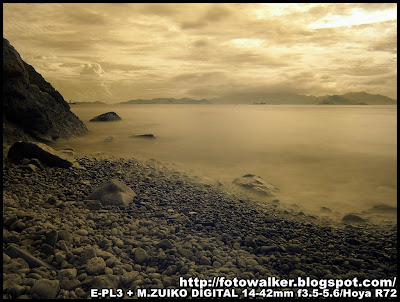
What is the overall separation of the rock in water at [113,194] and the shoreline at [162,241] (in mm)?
269

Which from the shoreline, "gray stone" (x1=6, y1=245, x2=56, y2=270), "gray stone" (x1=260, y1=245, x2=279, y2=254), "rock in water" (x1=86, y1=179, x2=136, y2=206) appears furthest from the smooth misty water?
"gray stone" (x1=6, y1=245, x2=56, y2=270)

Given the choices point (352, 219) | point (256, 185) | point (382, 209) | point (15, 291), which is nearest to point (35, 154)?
point (15, 291)

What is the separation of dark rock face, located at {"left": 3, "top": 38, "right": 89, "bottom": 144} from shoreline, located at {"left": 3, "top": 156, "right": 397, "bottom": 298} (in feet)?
19.5

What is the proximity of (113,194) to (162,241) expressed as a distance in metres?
2.99

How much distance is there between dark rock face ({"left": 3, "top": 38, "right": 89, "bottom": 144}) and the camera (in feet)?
49.3

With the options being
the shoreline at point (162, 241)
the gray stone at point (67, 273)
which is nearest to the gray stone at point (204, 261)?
the shoreline at point (162, 241)

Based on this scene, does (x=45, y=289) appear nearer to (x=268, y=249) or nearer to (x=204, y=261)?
(x=204, y=261)

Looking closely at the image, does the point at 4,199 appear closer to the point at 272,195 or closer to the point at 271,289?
the point at 271,289

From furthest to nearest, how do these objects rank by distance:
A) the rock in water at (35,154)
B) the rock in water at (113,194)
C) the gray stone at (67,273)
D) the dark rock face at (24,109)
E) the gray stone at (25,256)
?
the dark rock face at (24,109) → the rock in water at (35,154) → the rock in water at (113,194) → the gray stone at (25,256) → the gray stone at (67,273)

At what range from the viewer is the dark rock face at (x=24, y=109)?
15.0 m

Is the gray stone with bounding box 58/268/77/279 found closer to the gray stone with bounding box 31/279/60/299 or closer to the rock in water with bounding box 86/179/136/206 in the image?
the gray stone with bounding box 31/279/60/299

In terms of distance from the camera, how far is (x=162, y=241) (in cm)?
666

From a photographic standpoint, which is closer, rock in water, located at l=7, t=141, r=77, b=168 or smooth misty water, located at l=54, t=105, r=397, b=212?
rock in water, located at l=7, t=141, r=77, b=168

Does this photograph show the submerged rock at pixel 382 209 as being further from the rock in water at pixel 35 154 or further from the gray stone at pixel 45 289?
the rock in water at pixel 35 154
